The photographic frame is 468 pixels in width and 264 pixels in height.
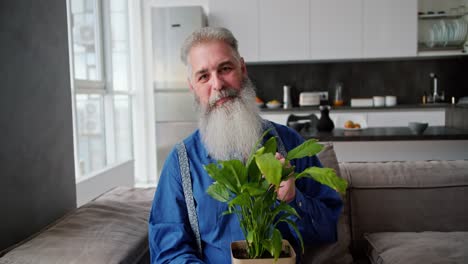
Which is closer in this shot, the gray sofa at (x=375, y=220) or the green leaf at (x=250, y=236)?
the green leaf at (x=250, y=236)

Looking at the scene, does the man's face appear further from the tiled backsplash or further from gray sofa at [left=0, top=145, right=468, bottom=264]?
the tiled backsplash

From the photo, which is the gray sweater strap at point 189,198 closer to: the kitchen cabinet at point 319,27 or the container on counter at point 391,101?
the kitchen cabinet at point 319,27

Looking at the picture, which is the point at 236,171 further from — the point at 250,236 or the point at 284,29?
the point at 284,29

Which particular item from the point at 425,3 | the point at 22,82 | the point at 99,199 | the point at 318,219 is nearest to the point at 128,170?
the point at 99,199

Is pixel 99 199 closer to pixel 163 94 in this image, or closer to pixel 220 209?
pixel 220 209

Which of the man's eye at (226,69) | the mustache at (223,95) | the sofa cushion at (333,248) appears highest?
the man's eye at (226,69)

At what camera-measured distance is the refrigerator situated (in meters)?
5.32

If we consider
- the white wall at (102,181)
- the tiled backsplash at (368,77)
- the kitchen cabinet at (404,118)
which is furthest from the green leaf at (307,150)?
the tiled backsplash at (368,77)

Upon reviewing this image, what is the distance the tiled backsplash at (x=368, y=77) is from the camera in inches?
225

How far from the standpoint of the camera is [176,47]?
5367 mm

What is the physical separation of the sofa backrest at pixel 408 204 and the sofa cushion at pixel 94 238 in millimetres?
952

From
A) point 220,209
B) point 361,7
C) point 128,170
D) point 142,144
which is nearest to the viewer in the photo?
point 220,209

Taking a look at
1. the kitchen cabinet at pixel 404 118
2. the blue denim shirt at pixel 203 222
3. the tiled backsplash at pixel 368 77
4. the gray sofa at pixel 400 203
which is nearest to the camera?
the blue denim shirt at pixel 203 222

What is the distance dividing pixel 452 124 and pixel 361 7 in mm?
2284
